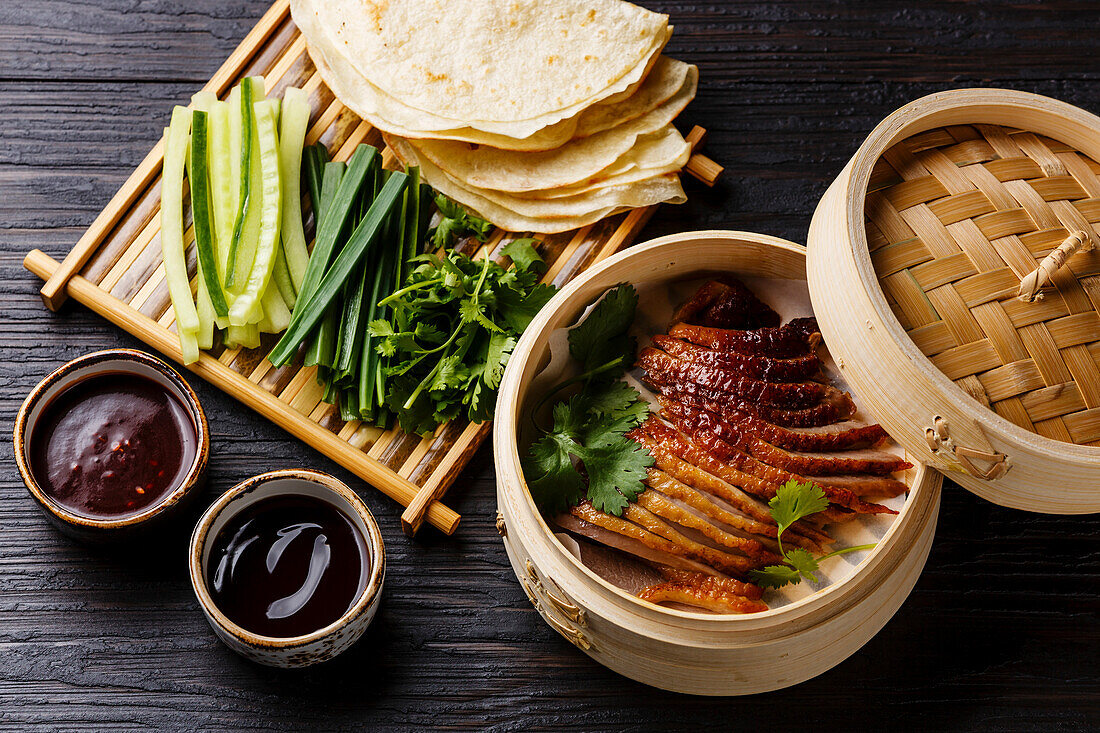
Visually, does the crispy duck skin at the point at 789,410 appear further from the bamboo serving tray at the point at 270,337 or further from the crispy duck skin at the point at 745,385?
the bamboo serving tray at the point at 270,337

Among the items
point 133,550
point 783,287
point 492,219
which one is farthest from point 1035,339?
point 133,550

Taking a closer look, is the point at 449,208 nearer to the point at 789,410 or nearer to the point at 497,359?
the point at 497,359

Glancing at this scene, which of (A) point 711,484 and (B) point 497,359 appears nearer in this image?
(A) point 711,484

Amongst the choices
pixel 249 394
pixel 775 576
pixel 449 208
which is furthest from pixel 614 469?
pixel 249 394

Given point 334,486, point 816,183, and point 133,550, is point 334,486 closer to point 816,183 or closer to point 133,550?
point 133,550

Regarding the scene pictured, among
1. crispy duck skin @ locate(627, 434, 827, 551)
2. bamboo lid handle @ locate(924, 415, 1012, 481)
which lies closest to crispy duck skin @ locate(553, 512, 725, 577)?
crispy duck skin @ locate(627, 434, 827, 551)
